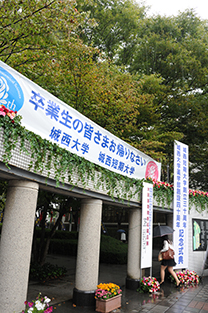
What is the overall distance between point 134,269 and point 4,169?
6056mm

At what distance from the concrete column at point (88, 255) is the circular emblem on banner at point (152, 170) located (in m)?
2.87

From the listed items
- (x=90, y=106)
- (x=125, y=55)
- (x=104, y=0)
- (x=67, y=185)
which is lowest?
(x=67, y=185)

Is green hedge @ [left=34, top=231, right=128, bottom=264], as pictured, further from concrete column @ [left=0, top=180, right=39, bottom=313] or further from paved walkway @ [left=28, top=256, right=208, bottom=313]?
concrete column @ [left=0, top=180, right=39, bottom=313]

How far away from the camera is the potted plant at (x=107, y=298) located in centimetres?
627

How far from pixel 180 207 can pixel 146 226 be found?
7.02ft

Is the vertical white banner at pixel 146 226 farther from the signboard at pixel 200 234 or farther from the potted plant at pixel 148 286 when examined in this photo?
the signboard at pixel 200 234

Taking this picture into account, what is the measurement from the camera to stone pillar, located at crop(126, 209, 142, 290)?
855 centimetres

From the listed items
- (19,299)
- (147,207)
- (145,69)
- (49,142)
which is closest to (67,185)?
(49,142)

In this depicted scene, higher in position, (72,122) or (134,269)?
(72,122)

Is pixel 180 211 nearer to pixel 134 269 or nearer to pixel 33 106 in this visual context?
pixel 134 269

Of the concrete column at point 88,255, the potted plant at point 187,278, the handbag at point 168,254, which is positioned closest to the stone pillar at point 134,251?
the handbag at point 168,254

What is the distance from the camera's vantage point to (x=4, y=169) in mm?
4570

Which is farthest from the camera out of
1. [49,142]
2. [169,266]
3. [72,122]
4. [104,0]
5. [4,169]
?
[104,0]

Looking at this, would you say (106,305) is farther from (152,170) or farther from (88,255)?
(152,170)
